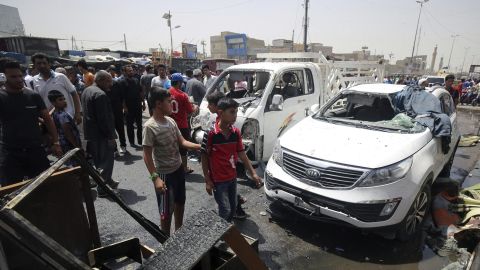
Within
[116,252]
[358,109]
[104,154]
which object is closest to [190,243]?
[116,252]

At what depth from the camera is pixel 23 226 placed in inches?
43.5

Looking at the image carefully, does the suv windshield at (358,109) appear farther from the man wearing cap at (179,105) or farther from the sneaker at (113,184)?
the sneaker at (113,184)

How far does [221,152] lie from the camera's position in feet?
9.55

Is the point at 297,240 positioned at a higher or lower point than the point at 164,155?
lower

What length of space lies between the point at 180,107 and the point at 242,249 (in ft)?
12.1

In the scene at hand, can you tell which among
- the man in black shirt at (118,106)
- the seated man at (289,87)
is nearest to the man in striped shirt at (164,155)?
the seated man at (289,87)

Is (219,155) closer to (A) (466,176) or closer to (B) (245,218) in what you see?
(B) (245,218)

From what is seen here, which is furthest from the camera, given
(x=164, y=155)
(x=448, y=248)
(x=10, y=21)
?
(x=10, y=21)

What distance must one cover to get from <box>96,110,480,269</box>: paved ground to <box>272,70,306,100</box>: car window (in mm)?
2254

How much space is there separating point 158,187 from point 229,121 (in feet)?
2.94

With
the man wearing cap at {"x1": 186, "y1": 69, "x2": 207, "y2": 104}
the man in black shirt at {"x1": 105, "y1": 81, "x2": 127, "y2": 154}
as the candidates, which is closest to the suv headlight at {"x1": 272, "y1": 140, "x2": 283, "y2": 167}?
the man wearing cap at {"x1": 186, "y1": 69, "x2": 207, "y2": 104}

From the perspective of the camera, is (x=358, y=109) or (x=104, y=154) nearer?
(x=104, y=154)

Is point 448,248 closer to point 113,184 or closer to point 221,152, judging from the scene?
point 221,152

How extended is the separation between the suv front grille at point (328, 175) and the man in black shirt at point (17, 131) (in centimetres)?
291
